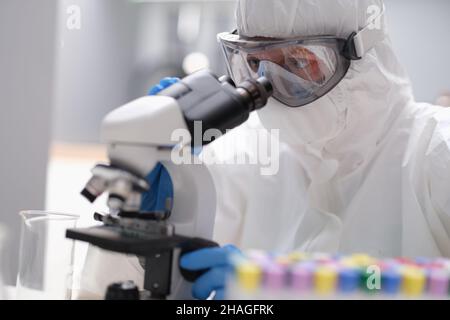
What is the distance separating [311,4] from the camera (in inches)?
52.3

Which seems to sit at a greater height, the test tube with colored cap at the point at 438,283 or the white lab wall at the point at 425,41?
the white lab wall at the point at 425,41

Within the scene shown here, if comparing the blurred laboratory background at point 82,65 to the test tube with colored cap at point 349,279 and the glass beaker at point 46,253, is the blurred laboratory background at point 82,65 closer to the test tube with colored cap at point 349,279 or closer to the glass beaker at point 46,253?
the glass beaker at point 46,253

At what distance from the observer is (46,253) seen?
0.97m

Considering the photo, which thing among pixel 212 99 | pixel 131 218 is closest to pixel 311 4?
pixel 212 99

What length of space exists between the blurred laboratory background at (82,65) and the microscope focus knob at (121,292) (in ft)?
0.90

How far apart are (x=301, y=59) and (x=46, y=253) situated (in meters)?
0.77

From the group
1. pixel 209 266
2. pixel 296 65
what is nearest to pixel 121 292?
pixel 209 266

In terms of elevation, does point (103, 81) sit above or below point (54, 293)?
above

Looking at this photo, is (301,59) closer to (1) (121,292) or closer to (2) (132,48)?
(1) (121,292)

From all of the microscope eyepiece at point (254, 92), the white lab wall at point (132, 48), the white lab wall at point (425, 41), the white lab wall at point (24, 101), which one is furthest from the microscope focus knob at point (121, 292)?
the white lab wall at point (132, 48)

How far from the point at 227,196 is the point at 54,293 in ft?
2.60

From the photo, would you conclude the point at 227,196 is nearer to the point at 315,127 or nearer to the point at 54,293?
the point at 315,127

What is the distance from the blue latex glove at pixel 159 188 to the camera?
1037mm

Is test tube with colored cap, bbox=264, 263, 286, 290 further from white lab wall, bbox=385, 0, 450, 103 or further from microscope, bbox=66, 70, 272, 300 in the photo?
white lab wall, bbox=385, 0, 450, 103
